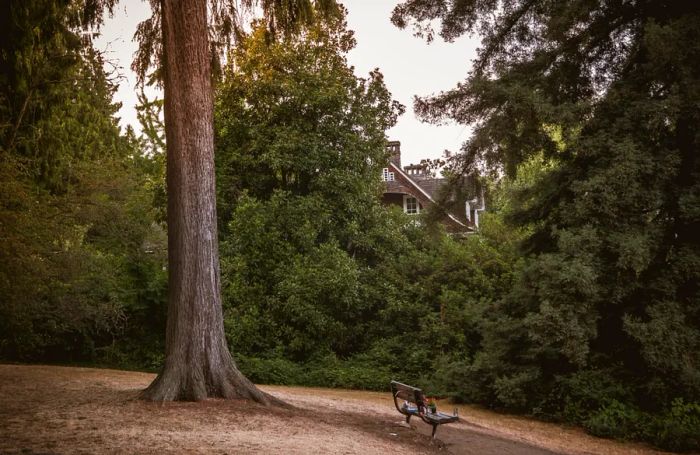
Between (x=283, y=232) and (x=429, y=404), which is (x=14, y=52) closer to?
(x=283, y=232)

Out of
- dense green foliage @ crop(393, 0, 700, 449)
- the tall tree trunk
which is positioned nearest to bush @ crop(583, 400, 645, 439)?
dense green foliage @ crop(393, 0, 700, 449)

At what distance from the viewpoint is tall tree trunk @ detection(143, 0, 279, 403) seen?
29.4 feet

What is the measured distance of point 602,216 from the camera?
11.8 m

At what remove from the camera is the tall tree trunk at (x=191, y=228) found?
895cm

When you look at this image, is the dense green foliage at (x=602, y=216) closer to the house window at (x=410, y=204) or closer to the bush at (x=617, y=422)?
the bush at (x=617, y=422)

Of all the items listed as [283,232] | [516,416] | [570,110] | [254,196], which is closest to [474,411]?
[516,416]

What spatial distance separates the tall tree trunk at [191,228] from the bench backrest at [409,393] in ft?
7.48

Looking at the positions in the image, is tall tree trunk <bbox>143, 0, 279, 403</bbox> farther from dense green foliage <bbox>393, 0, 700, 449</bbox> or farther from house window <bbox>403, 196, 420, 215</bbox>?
house window <bbox>403, 196, 420, 215</bbox>

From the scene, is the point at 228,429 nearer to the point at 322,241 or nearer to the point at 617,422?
the point at 617,422

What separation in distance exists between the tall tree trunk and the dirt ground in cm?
51

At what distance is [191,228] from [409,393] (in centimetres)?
450

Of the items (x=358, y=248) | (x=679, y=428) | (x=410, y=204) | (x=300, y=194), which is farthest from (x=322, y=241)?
(x=410, y=204)

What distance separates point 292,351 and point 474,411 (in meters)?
9.22

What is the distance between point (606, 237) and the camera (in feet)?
38.0
